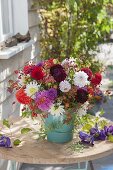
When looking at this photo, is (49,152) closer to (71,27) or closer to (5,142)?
(5,142)

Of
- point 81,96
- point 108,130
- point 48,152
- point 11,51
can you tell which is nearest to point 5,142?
point 48,152

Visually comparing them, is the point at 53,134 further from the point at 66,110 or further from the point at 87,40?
the point at 87,40

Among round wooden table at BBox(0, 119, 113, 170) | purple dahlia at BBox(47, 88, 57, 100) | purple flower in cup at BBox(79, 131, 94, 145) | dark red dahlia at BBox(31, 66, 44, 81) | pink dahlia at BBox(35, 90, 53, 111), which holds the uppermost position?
dark red dahlia at BBox(31, 66, 44, 81)

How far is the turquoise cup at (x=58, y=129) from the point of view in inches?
78.9

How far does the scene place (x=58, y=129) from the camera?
204cm

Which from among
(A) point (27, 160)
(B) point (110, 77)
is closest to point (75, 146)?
(A) point (27, 160)

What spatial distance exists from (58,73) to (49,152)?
0.42 m

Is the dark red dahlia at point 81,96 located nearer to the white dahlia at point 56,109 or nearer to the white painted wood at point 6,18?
the white dahlia at point 56,109

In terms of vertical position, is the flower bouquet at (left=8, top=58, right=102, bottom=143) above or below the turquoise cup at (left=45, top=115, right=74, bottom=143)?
above

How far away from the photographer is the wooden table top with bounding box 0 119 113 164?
6.05 ft

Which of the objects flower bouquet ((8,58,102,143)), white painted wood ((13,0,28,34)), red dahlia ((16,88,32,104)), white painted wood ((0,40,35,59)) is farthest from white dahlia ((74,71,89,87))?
white painted wood ((13,0,28,34))

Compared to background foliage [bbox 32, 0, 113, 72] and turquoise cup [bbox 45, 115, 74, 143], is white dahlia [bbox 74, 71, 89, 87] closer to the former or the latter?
turquoise cup [bbox 45, 115, 74, 143]

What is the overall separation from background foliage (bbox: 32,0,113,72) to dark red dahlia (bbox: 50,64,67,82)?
2.75m

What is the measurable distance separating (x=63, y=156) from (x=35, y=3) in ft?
8.31
